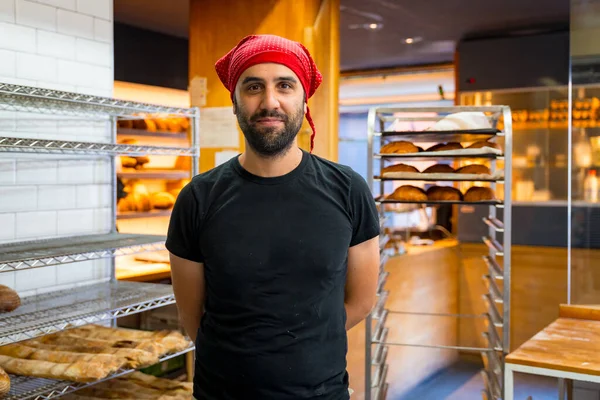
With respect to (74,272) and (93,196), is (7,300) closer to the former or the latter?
(74,272)

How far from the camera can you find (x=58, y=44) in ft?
9.26

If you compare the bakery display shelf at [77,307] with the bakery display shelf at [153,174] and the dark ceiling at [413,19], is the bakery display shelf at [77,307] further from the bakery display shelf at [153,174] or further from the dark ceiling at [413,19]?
the dark ceiling at [413,19]

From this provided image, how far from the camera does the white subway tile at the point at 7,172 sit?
2.60 m

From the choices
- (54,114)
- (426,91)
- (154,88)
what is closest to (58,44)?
(54,114)

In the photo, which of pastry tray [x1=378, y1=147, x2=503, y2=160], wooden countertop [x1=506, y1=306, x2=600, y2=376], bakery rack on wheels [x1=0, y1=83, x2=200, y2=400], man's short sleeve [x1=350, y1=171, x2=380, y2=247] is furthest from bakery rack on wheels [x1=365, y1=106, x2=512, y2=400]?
man's short sleeve [x1=350, y1=171, x2=380, y2=247]

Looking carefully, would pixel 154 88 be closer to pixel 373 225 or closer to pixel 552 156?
pixel 552 156

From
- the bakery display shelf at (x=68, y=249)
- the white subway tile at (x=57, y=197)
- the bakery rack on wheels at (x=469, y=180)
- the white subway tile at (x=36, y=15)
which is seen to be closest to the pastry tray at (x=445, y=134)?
the bakery rack on wheels at (x=469, y=180)

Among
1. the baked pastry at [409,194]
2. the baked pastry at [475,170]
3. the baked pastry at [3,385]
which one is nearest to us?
the baked pastry at [3,385]

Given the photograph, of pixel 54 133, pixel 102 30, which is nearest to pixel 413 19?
pixel 102 30

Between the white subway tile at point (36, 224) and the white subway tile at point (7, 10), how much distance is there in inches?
30.4

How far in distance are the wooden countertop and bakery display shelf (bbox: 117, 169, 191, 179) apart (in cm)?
346

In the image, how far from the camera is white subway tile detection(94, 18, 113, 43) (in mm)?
3025

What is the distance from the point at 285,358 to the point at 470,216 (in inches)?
202

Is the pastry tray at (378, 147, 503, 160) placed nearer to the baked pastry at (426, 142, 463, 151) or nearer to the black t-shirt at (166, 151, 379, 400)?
the baked pastry at (426, 142, 463, 151)
